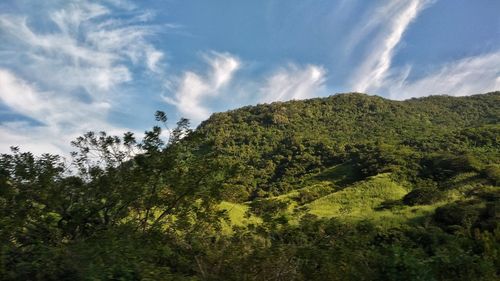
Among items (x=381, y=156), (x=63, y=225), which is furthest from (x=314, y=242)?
(x=381, y=156)

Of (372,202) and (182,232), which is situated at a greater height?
(372,202)

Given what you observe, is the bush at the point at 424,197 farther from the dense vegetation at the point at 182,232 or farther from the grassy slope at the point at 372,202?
the dense vegetation at the point at 182,232

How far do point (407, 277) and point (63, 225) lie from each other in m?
6.20

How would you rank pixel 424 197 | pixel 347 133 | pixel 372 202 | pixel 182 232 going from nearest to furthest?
pixel 182 232 < pixel 424 197 < pixel 372 202 < pixel 347 133

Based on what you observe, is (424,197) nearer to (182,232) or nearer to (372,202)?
(372,202)

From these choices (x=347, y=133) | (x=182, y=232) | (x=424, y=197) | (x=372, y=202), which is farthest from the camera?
(x=347, y=133)

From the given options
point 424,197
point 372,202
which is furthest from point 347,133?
point 424,197

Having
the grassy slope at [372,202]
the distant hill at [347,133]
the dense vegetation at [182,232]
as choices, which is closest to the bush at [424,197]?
the grassy slope at [372,202]

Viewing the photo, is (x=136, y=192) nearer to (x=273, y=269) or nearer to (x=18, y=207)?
(x=18, y=207)

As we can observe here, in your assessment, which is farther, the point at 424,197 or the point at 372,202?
the point at 372,202

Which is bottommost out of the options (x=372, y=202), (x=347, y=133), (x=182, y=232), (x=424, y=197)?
(x=182, y=232)

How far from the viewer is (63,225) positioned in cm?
898

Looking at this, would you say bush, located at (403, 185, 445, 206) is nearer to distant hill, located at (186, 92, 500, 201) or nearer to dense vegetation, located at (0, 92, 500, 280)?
distant hill, located at (186, 92, 500, 201)

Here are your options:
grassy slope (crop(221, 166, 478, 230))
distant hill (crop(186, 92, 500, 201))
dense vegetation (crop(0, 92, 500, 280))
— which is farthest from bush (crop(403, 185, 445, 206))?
dense vegetation (crop(0, 92, 500, 280))
